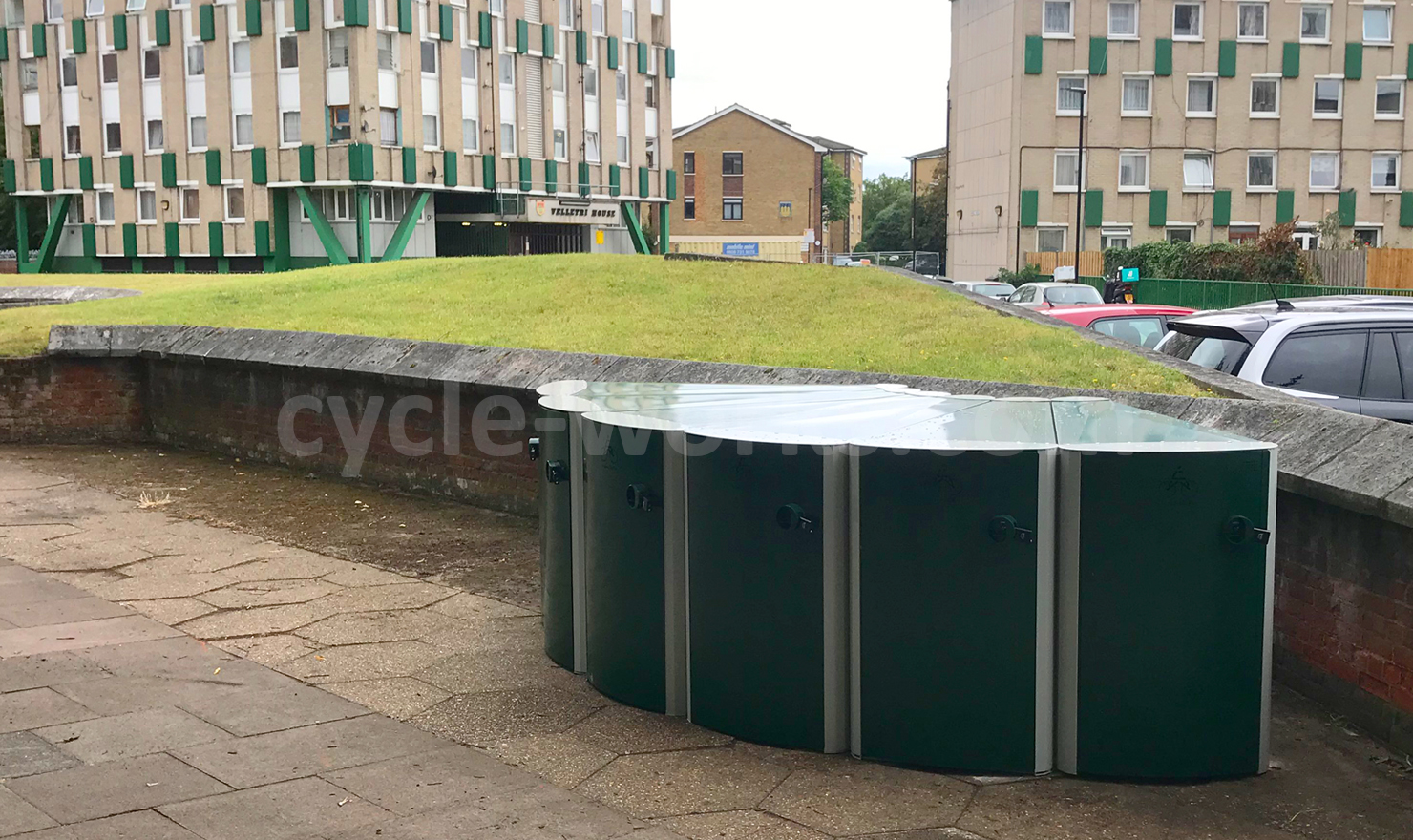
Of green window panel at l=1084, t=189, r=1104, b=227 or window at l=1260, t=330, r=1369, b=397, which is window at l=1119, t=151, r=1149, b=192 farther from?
window at l=1260, t=330, r=1369, b=397

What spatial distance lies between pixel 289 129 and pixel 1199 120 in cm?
3675

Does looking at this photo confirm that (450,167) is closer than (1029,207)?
Yes

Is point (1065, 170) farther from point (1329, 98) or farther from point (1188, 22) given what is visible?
point (1329, 98)

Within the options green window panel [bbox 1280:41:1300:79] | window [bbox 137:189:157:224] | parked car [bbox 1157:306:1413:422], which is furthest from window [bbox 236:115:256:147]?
parked car [bbox 1157:306:1413:422]

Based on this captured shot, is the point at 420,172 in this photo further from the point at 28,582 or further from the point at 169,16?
the point at 28,582

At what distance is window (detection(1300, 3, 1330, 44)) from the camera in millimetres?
57000

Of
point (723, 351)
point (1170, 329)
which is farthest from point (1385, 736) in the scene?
point (723, 351)

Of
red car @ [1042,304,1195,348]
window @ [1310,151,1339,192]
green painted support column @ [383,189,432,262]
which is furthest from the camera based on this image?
window @ [1310,151,1339,192]

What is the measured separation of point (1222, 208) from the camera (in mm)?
57281

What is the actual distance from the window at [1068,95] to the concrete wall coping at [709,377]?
48936 mm

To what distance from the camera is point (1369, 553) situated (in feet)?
17.3

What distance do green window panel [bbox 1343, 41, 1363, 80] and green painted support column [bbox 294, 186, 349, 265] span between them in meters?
41.4

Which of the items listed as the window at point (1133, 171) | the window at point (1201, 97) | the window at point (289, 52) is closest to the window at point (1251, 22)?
the window at point (1201, 97)

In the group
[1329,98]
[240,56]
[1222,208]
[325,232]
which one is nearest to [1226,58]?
[1329,98]
